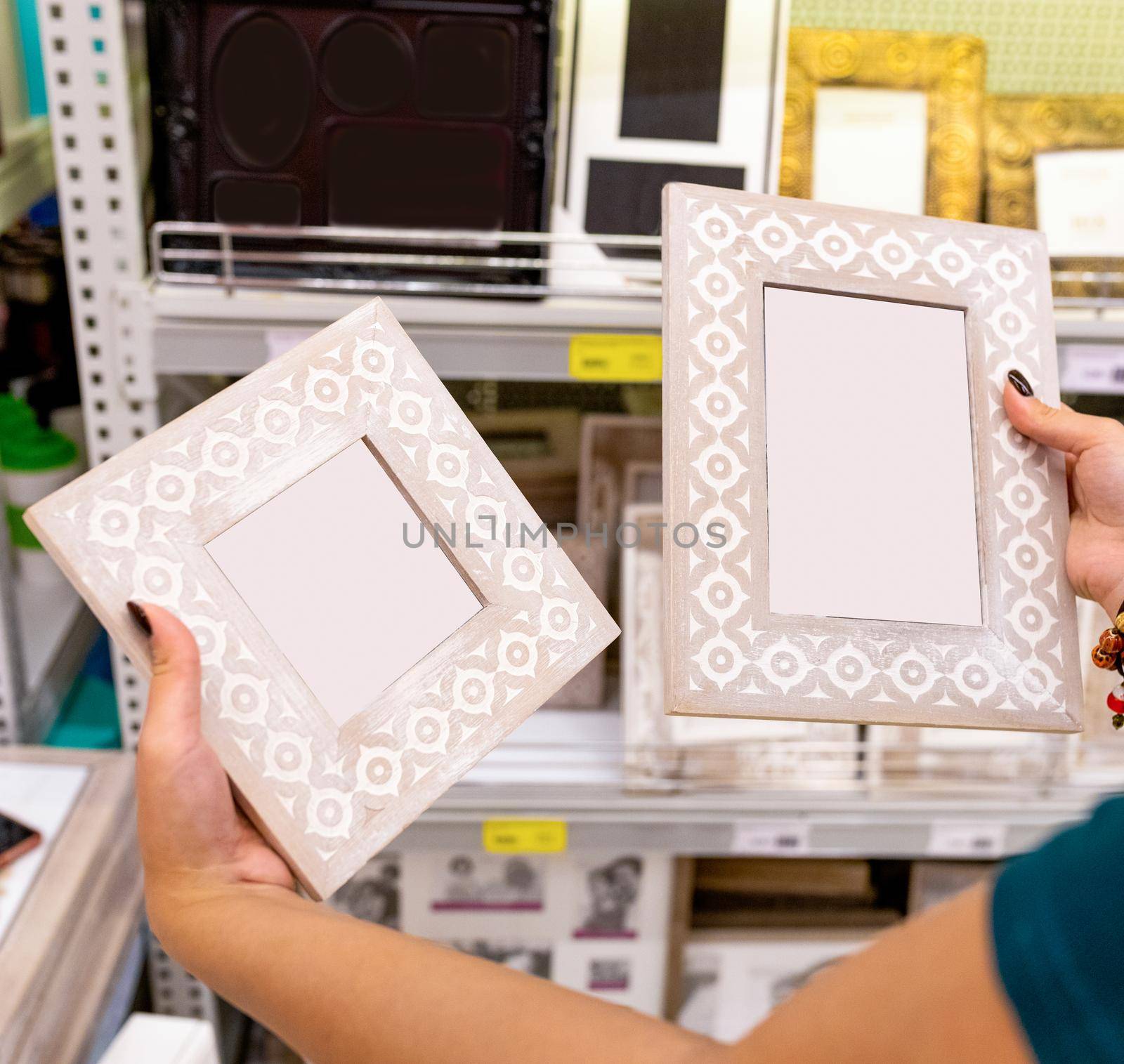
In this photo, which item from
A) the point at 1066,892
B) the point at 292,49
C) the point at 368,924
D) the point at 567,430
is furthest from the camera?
the point at 567,430

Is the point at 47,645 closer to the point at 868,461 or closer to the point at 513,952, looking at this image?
the point at 513,952

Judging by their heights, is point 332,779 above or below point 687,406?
below

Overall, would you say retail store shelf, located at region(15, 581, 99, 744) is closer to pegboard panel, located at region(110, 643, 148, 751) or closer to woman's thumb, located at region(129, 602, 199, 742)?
pegboard panel, located at region(110, 643, 148, 751)

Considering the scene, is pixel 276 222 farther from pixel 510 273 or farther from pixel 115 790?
pixel 115 790

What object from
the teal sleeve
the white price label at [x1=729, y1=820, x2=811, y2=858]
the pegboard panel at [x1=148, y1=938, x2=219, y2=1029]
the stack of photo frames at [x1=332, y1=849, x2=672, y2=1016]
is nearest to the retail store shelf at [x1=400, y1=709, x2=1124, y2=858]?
the white price label at [x1=729, y1=820, x2=811, y2=858]

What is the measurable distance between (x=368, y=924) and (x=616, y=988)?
984 mm

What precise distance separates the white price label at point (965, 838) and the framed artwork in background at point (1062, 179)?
2.20ft

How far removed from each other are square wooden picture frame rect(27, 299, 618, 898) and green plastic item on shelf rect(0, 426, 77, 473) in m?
0.78

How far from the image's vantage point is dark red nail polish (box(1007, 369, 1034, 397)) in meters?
0.79

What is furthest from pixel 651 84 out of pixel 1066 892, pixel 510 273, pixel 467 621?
pixel 1066 892

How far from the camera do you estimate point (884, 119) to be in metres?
1.18

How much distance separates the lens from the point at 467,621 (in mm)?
749

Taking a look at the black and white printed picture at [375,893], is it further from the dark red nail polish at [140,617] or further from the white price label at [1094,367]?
the white price label at [1094,367]

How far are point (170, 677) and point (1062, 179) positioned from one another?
3.73 ft
